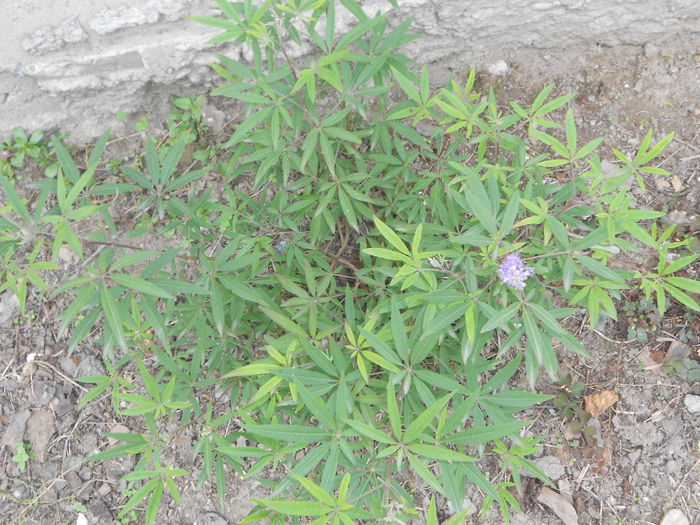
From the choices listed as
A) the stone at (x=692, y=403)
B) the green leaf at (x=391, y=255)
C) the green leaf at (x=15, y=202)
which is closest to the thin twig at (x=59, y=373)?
the green leaf at (x=15, y=202)

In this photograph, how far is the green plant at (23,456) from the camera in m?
3.33

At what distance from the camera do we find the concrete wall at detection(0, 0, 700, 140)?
10.4 feet

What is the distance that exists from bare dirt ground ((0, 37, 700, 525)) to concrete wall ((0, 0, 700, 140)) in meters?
0.12

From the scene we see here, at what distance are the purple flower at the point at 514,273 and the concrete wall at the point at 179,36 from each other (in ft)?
6.57

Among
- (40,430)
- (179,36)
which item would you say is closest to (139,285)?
(179,36)

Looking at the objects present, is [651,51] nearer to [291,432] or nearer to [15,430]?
[291,432]

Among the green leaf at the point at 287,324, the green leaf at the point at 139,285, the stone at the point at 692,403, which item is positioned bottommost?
the stone at the point at 692,403

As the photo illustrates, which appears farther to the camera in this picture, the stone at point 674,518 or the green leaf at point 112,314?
the stone at point 674,518

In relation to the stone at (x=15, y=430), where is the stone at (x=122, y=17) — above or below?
above

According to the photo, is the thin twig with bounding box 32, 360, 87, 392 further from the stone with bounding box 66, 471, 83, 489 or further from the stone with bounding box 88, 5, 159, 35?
the stone with bounding box 88, 5, 159, 35

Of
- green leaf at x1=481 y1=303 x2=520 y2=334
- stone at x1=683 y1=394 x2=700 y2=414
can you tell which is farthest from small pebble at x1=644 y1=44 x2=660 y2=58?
green leaf at x1=481 y1=303 x2=520 y2=334

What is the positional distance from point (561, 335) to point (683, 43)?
2.56 meters

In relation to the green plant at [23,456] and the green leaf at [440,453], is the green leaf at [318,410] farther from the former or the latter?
the green plant at [23,456]

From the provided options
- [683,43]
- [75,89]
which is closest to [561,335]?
[683,43]
